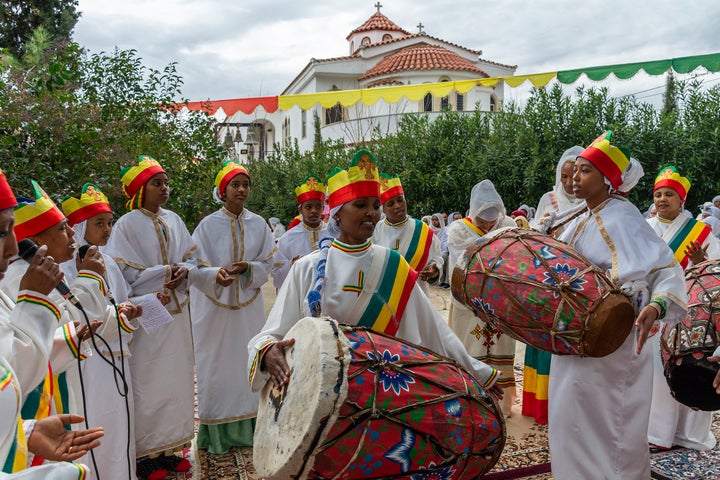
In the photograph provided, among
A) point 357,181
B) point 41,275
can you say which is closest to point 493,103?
point 357,181

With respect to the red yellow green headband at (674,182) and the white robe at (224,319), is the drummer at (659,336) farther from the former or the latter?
the white robe at (224,319)

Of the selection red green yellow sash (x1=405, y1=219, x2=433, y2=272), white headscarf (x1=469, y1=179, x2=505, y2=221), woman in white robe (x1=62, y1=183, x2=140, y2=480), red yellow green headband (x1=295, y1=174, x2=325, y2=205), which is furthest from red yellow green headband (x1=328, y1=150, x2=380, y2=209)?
red yellow green headband (x1=295, y1=174, x2=325, y2=205)

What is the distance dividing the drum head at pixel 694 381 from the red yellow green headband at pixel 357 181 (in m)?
2.24

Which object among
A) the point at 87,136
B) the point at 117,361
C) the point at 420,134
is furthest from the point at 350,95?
the point at 117,361

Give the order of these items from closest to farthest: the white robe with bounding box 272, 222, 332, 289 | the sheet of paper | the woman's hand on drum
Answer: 1. the woman's hand on drum
2. the sheet of paper
3. the white robe with bounding box 272, 222, 332, 289

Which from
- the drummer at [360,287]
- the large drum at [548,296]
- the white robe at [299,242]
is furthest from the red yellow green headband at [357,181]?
the white robe at [299,242]

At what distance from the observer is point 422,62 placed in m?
27.7

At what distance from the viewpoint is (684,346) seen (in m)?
3.60

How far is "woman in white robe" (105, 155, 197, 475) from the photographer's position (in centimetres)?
436

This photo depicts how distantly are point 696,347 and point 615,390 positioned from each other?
0.63m

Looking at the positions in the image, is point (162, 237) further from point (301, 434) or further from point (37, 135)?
point (301, 434)

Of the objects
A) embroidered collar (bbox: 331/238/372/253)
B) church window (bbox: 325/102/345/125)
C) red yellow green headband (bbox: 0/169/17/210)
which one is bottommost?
embroidered collar (bbox: 331/238/372/253)

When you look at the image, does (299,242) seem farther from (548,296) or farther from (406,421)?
(406,421)

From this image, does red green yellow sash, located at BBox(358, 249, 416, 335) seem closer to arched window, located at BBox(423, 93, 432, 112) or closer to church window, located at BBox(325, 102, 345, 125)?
arched window, located at BBox(423, 93, 432, 112)
